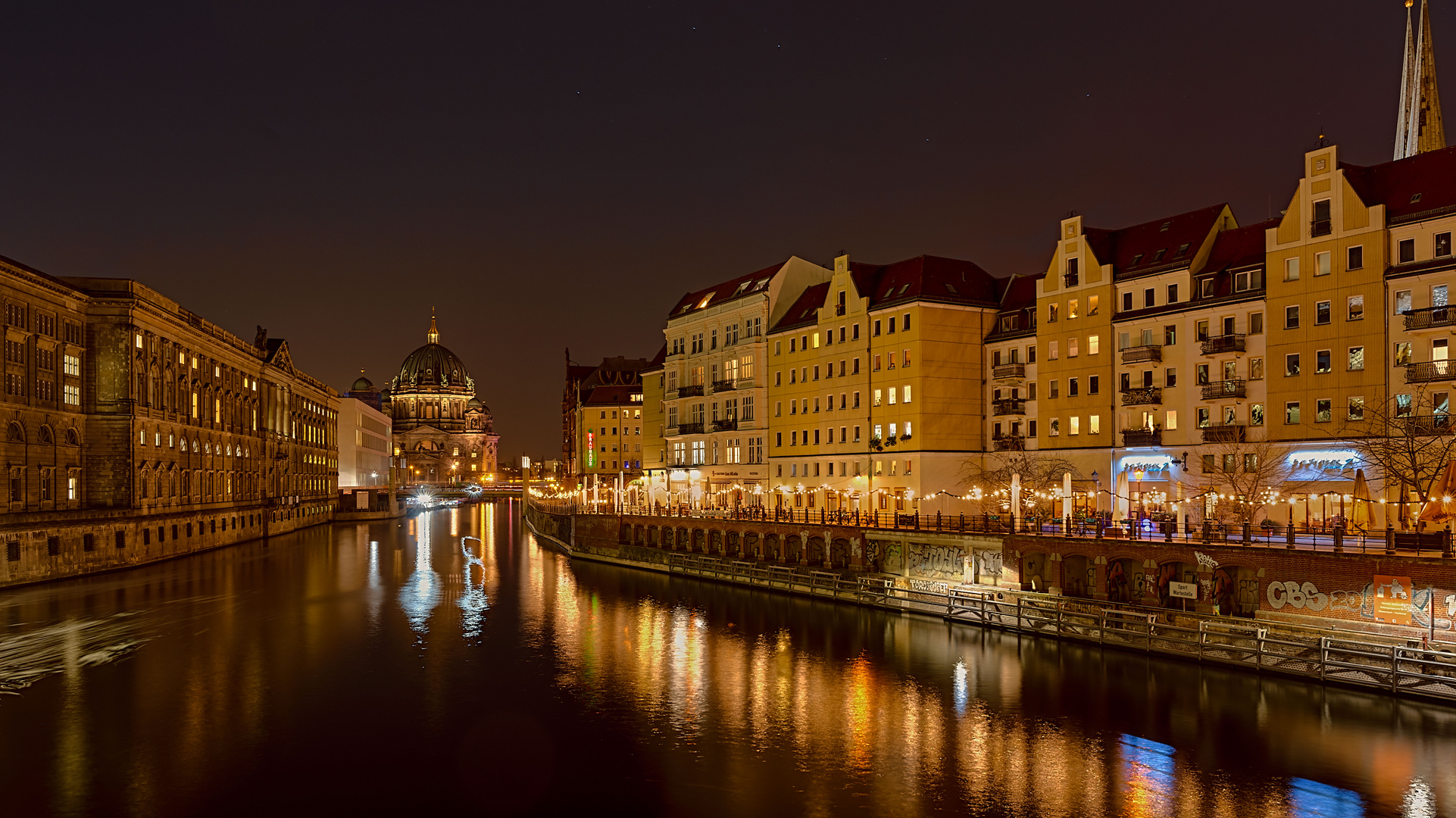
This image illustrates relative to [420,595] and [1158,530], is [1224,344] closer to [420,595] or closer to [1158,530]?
[1158,530]

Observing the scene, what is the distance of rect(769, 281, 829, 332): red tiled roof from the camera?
94125 millimetres

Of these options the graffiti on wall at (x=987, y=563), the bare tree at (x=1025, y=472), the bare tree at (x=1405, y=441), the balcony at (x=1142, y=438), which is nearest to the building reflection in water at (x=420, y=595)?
the graffiti on wall at (x=987, y=563)

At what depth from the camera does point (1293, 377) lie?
60469 millimetres

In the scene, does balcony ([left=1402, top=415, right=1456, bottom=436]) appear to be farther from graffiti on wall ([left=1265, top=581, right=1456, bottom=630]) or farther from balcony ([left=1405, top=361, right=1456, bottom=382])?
graffiti on wall ([left=1265, top=581, right=1456, bottom=630])

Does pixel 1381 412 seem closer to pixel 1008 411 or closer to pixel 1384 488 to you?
pixel 1384 488

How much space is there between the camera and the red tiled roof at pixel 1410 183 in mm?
55781

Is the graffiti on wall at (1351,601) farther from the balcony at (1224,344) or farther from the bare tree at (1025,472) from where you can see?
the bare tree at (1025,472)

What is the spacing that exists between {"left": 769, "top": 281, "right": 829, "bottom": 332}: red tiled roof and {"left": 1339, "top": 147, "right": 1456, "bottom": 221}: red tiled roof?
42.8m

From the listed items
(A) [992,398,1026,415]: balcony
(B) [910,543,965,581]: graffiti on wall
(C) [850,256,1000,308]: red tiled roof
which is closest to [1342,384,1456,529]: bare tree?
(B) [910,543,965,581]: graffiti on wall

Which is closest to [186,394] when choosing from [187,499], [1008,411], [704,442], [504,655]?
[187,499]

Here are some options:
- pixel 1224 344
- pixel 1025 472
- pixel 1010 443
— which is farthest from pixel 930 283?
pixel 1224 344

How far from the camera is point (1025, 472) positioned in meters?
75.7

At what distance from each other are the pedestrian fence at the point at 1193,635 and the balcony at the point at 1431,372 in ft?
65.8

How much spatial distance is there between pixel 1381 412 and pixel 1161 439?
14.1 m
